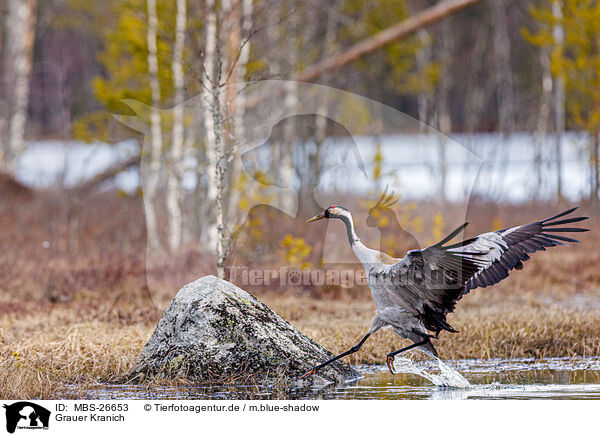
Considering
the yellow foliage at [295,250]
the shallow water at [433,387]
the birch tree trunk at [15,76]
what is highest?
the birch tree trunk at [15,76]

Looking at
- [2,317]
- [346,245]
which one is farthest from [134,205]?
[2,317]

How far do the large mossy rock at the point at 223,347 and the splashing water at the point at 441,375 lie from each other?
1.53 feet

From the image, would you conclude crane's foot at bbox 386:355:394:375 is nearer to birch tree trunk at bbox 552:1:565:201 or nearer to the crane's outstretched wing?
the crane's outstretched wing

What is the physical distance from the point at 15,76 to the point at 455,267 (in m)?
15.1

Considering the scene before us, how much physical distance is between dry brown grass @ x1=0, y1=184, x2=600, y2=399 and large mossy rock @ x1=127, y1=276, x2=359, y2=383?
0.45m

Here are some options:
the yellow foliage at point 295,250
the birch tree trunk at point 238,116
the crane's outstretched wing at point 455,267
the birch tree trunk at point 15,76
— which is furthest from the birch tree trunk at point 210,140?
the birch tree trunk at point 15,76

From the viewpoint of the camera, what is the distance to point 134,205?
1678 centimetres

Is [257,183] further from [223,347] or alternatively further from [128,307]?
[223,347]

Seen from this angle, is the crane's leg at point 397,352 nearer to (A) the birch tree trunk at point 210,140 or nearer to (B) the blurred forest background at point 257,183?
(B) the blurred forest background at point 257,183

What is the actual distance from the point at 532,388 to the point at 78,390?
3.40 metres

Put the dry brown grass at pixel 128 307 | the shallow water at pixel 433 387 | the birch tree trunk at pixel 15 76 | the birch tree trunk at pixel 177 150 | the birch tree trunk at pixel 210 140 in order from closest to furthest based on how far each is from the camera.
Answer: the shallow water at pixel 433 387 → the dry brown grass at pixel 128 307 → the birch tree trunk at pixel 210 140 → the birch tree trunk at pixel 177 150 → the birch tree trunk at pixel 15 76

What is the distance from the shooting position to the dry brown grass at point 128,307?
6.38m
